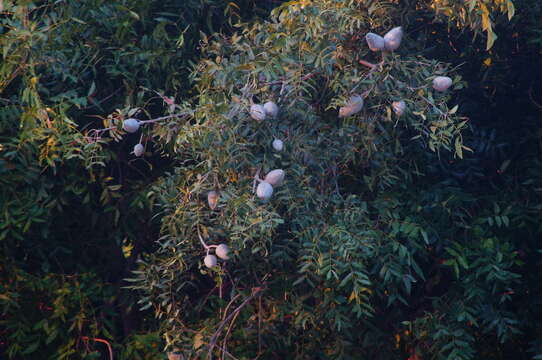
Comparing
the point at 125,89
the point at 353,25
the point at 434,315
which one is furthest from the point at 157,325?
the point at 353,25

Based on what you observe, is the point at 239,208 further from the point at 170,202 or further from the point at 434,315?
the point at 434,315

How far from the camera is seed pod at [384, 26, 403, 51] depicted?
2193 mm

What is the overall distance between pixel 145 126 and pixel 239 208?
77cm

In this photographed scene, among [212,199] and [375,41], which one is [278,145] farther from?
[375,41]

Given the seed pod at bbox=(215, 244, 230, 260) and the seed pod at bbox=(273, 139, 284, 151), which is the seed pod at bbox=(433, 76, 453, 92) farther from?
the seed pod at bbox=(215, 244, 230, 260)

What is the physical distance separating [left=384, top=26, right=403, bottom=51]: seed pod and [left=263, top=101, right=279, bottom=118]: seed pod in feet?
1.46

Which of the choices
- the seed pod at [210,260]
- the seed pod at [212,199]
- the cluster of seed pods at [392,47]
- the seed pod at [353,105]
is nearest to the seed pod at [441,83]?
the cluster of seed pods at [392,47]

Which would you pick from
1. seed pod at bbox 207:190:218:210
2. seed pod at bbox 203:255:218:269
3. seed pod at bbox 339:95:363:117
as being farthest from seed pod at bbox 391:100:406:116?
seed pod at bbox 203:255:218:269

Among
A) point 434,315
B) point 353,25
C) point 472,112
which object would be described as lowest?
point 434,315

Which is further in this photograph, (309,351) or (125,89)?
(125,89)

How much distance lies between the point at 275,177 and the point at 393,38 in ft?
2.06

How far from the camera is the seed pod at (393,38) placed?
2193 millimetres

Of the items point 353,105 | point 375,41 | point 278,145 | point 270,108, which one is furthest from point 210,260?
point 375,41

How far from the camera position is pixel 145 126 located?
2.72 meters
